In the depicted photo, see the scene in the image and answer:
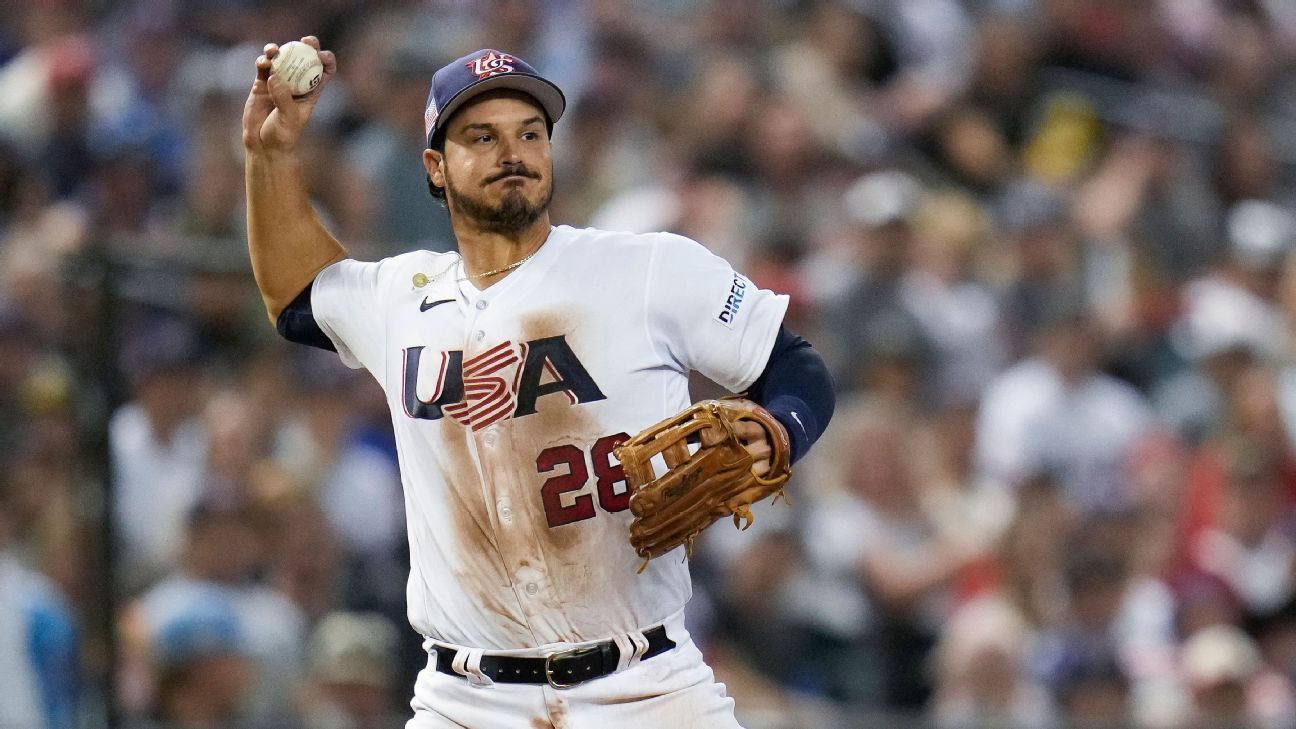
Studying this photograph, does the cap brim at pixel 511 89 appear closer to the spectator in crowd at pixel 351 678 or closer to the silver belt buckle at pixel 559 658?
the silver belt buckle at pixel 559 658

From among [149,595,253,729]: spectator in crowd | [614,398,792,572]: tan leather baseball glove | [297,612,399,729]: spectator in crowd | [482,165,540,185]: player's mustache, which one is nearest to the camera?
[614,398,792,572]: tan leather baseball glove

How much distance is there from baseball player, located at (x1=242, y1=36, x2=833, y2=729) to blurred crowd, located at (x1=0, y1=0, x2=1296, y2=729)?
2819mm

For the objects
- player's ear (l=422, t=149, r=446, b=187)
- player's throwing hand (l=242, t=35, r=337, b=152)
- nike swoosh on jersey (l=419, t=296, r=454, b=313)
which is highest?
player's throwing hand (l=242, t=35, r=337, b=152)

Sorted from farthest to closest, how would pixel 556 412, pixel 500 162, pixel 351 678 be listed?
pixel 351 678
pixel 500 162
pixel 556 412

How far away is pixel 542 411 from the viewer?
149 inches

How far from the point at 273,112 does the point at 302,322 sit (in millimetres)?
456

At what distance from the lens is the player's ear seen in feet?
13.3

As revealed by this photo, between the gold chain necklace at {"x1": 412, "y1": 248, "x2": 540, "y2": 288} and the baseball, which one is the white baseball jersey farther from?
the baseball

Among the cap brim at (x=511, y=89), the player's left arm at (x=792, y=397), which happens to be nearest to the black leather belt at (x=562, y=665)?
the player's left arm at (x=792, y=397)

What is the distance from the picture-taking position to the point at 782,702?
22.8 feet

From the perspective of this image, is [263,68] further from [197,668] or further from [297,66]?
[197,668]

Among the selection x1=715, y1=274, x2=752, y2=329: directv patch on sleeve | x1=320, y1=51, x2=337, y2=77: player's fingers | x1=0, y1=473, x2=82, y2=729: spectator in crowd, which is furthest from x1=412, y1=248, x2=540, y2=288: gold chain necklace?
x1=0, y1=473, x2=82, y2=729: spectator in crowd

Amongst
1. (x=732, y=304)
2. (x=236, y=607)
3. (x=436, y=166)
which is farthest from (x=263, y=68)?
(x=236, y=607)

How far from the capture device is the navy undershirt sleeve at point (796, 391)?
149 inches
